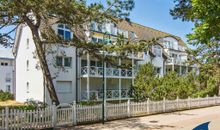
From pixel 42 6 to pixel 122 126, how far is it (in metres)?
7.40

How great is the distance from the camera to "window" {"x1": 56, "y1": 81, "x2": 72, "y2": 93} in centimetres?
3384

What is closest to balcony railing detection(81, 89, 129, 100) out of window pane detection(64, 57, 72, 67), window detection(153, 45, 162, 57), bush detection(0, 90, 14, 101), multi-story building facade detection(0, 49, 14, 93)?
window pane detection(64, 57, 72, 67)

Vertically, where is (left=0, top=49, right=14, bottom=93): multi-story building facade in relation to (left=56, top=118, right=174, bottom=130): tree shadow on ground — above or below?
above

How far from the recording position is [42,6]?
15.6m

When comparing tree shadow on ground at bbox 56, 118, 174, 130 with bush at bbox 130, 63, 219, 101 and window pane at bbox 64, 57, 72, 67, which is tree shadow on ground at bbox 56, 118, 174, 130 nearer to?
bush at bbox 130, 63, 219, 101

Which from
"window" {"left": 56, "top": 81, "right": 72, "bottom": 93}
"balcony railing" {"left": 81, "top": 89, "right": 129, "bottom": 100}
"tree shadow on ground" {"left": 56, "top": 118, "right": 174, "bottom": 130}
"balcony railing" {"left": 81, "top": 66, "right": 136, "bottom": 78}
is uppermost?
"balcony railing" {"left": 81, "top": 66, "right": 136, "bottom": 78}

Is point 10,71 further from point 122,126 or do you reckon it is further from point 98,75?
point 122,126

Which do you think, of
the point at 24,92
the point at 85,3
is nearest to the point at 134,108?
the point at 85,3

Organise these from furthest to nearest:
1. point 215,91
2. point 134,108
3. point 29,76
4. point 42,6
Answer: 1. point 215,91
2. point 29,76
3. point 134,108
4. point 42,6

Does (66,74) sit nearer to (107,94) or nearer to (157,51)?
(107,94)

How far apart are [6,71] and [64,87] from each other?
21256mm

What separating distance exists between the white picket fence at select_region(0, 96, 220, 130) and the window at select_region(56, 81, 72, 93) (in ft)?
38.1

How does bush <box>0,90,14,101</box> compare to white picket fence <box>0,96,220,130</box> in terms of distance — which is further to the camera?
bush <box>0,90,14,101</box>

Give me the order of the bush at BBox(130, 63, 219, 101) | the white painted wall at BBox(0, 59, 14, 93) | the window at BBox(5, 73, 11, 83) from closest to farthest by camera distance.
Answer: the bush at BBox(130, 63, 219, 101) → the white painted wall at BBox(0, 59, 14, 93) → the window at BBox(5, 73, 11, 83)
